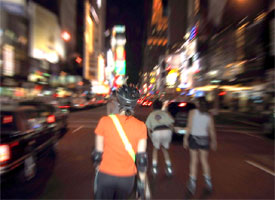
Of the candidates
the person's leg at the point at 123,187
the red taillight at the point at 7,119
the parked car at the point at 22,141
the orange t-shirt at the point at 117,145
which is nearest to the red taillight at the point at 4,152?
the parked car at the point at 22,141

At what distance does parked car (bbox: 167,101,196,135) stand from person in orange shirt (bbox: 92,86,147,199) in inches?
310

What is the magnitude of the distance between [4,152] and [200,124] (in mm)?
3414

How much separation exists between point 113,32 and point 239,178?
167853 mm

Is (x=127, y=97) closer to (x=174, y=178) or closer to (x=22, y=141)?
(x=22, y=141)

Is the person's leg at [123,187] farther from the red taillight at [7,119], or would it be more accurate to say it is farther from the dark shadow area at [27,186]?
the red taillight at [7,119]

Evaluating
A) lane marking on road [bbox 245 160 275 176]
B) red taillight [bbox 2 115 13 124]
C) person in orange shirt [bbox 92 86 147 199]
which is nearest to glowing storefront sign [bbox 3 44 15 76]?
red taillight [bbox 2 115 13 124]

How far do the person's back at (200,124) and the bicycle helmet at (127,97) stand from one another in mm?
2565

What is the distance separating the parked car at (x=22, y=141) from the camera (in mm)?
4105

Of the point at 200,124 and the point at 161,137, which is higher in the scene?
the point at 200,124

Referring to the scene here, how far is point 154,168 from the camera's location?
5684 mm

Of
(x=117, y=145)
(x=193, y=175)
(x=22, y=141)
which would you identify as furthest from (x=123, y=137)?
(x=22, y=141)

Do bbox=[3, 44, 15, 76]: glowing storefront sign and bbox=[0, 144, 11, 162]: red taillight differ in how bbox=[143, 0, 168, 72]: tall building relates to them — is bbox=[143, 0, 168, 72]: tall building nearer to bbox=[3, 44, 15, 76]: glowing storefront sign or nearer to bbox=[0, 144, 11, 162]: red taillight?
bbox=[3, 44, 15, 76]: glowing storefront sign

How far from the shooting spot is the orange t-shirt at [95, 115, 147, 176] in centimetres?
219

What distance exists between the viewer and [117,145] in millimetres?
2193
